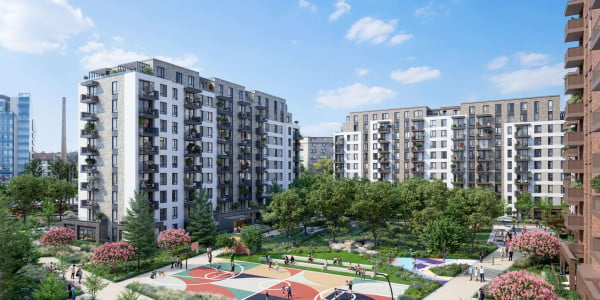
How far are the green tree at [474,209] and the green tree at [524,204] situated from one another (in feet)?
103

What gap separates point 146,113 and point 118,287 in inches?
1083

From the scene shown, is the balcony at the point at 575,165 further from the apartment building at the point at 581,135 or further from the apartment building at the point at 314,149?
the apartment building at the point at 314,149

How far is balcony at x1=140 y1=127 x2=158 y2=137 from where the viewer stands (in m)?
58.8

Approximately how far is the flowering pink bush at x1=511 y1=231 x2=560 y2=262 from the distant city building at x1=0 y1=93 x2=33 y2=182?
591 ft

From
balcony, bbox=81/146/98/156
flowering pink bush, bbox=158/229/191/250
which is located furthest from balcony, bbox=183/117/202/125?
flowering pink bush, bbox=158/229/191/250

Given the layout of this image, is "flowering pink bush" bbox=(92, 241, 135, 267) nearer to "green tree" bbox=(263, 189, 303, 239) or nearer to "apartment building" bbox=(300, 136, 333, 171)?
"green tree" bbox=(263, 189, 303, 239)

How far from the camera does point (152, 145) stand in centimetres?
6062

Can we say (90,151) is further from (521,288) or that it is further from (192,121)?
(521,288)

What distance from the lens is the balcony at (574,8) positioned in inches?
1489

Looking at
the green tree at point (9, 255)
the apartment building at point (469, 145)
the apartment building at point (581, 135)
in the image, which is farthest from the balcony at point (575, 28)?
the green tree at point (9, 255)

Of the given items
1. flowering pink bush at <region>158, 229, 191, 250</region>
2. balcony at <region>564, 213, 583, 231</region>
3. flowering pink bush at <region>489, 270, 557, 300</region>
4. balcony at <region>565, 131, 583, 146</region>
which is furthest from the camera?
flowering pink bush at <region>158, 229, 191, 250</region>

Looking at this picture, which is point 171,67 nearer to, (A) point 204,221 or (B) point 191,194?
(B) point 191,194

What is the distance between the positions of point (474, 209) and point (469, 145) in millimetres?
44648

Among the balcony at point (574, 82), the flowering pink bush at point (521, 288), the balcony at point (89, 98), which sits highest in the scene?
the balcony at point (89, 98)
